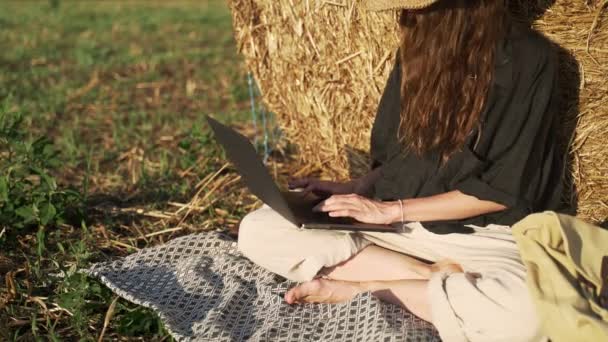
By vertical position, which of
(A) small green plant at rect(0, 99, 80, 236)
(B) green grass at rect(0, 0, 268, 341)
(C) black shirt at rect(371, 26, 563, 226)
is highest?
(C) black shirt at rect(371, 26, 563, 226)

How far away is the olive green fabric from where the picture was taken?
8.21 feet

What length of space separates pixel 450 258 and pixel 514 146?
485 millimetres

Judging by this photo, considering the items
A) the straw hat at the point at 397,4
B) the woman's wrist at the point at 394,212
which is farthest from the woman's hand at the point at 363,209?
the straw hat at the point at 397,4

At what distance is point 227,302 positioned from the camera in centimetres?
320

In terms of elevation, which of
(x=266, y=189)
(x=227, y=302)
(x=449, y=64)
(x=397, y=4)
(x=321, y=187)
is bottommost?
(x=227, y=302)

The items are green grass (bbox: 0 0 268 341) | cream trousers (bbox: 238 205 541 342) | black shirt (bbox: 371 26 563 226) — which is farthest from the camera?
green grass (bbox: 0 0 268 341)

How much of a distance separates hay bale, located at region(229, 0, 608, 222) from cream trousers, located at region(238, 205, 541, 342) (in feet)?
1.90

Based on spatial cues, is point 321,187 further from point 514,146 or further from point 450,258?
point 514,146

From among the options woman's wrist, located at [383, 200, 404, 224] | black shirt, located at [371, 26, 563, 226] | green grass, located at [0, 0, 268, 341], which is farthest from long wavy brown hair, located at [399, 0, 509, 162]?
green grass, located at [0, 0, 268, 341]

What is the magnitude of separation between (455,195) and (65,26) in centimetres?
784

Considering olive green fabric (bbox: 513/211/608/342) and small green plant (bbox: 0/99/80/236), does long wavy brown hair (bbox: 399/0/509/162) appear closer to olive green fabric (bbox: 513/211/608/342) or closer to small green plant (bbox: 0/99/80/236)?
olive green fabric (bbox: 513/211/608/342)

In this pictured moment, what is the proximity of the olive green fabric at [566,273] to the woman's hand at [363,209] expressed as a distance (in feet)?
1.56

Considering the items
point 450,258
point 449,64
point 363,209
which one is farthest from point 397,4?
point 450,258

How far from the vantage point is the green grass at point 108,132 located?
3254 millimetres
